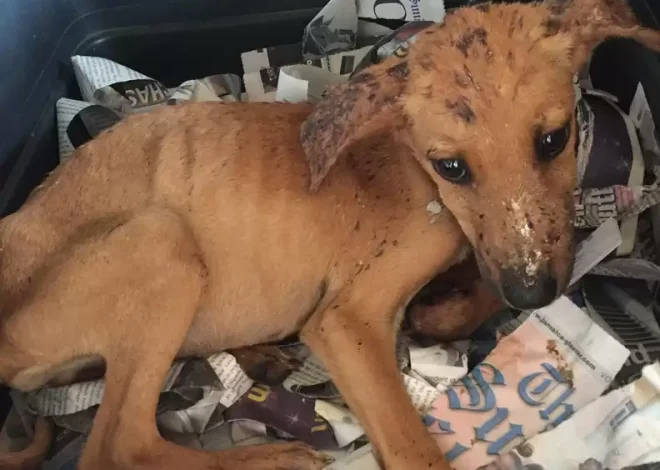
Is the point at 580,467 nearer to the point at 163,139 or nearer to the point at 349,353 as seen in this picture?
the point at 349,353

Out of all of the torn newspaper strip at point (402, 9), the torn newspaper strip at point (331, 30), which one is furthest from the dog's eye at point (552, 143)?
the torn newspaper strip at point (331, 30)

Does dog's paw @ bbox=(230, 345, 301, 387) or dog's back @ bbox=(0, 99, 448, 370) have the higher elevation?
dog's back @ bbox=(0, 99, 448, 370)

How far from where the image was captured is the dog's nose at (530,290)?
68.6 inches

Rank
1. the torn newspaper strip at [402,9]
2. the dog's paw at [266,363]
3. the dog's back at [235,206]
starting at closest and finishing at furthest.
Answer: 1. the dog's back at [235,206]
2. the dog's paw at [266,363]
3. the torn newspaper strip at [402,9]

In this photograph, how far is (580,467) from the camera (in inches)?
74.3

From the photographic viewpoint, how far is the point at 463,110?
1.76m

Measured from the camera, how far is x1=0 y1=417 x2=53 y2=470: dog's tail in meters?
2.09

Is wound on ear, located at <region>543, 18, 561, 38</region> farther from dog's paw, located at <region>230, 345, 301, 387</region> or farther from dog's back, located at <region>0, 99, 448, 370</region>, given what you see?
dog's paw, located at <region>230, 345, 301, 387</region>

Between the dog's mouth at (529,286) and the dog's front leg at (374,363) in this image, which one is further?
→ the dog's front leg at (374,363)

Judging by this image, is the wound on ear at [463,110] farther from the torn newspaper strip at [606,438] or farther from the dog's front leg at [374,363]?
the torn newspaper strip at [606,438]

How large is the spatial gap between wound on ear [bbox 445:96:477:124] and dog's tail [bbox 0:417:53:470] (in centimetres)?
143

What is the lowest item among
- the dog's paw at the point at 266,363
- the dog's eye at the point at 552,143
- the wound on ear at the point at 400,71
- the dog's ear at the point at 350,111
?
the dog's paw at the point at 266,363

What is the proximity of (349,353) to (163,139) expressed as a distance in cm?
79

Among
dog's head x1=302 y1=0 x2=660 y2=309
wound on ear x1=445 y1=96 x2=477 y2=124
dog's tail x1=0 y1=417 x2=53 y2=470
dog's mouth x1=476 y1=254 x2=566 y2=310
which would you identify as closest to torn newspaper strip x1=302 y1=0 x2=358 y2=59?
dog's head x1=302 y1=0 x2=660 y2=309
